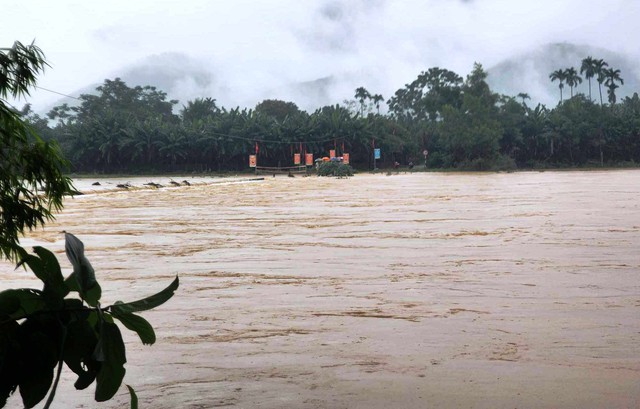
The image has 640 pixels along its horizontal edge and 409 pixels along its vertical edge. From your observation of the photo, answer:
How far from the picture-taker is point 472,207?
46.4ft

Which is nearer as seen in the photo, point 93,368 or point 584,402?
point 93,368

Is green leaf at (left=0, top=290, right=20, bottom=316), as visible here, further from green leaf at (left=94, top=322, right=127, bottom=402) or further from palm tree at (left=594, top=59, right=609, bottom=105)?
palm tree at (left=594, top=59, right=609, bottom=105)

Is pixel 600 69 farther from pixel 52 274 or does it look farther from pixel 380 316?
pixel 52 274

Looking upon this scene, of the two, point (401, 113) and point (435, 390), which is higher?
point (401, 113)

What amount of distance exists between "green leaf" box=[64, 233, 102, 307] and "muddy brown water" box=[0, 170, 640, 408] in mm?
1589

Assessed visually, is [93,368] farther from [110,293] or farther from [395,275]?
[395,275]

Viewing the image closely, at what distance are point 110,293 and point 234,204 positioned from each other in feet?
36.8

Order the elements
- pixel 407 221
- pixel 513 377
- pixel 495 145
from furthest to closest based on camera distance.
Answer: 1. pixel 495 145
2. pixel 407 221
3. pixel 513 377

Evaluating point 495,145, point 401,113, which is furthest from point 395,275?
point 401,113

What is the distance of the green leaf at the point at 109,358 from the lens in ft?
4.06

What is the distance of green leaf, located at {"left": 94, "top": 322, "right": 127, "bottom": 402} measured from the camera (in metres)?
1.24

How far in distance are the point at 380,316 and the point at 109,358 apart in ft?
10.2

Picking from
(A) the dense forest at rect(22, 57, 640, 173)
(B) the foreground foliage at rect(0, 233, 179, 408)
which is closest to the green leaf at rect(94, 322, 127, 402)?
(B) the foreground foliage at rect(0, 233, 179, 408)

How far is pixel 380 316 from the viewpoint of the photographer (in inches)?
168
